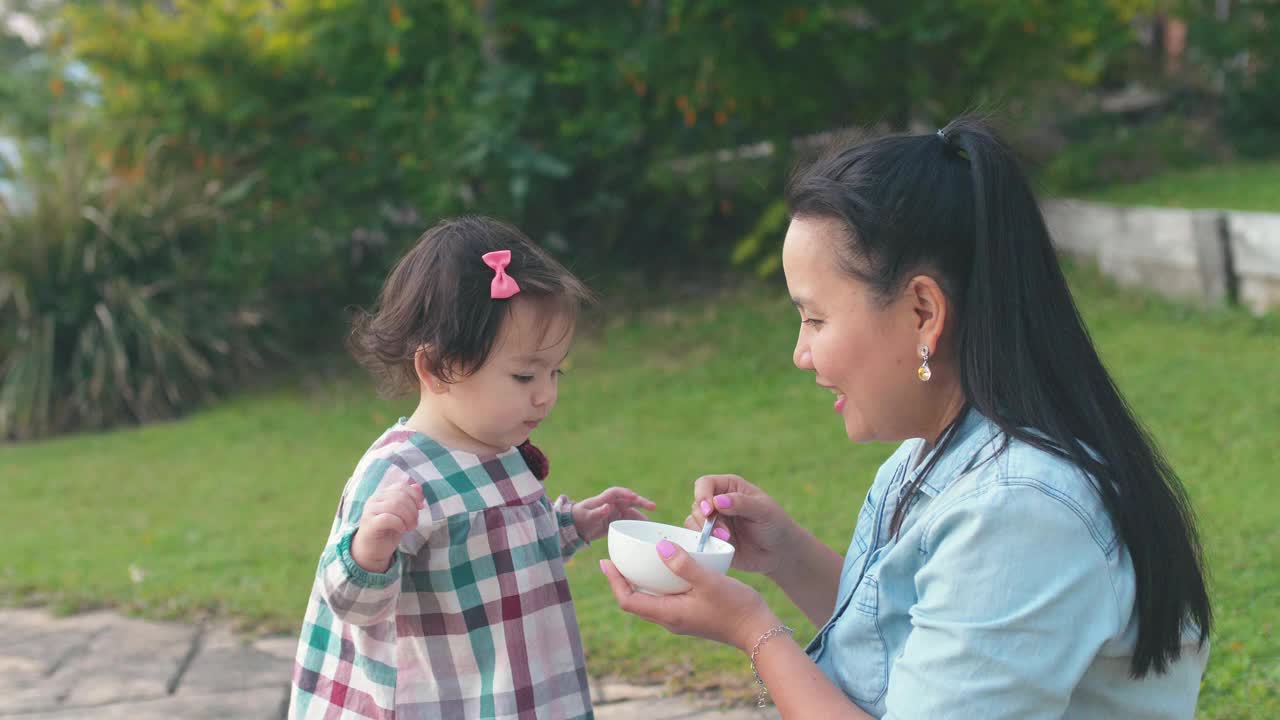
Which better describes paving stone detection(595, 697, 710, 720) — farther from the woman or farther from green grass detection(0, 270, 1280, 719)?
the woman

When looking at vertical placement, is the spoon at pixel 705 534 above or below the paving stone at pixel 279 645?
above

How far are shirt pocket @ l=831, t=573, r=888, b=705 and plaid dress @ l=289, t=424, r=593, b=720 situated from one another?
22.8 inches

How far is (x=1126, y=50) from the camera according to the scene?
31.9ft

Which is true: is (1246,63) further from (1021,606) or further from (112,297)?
(1021,606)

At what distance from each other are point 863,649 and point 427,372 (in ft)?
2.94

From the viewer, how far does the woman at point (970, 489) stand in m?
1.53

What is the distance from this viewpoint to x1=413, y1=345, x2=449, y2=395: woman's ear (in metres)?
2.22

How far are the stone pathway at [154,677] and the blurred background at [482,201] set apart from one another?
1.44 meters

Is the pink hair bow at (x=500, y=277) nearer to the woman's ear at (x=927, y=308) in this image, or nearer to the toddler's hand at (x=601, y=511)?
the toddler's hand at (x=601, y=511)

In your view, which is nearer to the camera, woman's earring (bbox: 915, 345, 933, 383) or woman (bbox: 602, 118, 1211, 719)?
woman (bbox: 602, 118, 1211, 719)

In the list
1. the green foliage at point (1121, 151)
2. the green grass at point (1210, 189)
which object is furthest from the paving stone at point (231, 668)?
the green foliage at point (1121, 151)

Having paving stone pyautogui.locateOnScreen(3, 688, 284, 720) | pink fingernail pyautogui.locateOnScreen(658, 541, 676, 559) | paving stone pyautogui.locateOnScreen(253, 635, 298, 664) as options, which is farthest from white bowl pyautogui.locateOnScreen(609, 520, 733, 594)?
paving stone pyautogui.locateOnScreen(253, 635, 298, 664)

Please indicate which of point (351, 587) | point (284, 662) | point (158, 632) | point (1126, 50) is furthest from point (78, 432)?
point (1126, 50)

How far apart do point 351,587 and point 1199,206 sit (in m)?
6.07
